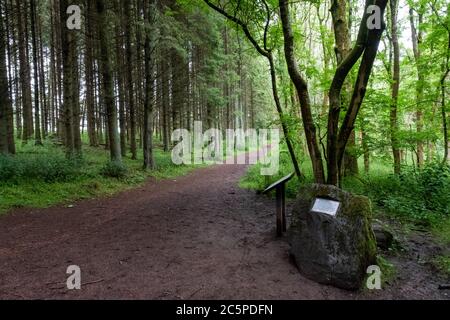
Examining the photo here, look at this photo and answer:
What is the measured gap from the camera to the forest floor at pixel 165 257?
145 inches

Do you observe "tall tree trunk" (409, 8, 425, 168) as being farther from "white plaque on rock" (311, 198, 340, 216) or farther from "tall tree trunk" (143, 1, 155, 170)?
"tall tree trunk" (143, 1, 155, 170)

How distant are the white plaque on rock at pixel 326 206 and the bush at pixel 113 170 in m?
9.27

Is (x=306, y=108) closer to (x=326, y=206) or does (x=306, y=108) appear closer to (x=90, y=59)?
(x=326, y=206)

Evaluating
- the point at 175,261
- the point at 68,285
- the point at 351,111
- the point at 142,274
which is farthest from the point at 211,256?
the point at 351,111

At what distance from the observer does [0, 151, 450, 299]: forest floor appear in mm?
3684

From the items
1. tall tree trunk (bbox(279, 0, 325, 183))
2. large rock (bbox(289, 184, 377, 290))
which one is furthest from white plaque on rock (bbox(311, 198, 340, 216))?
tall tree trunk (bbox(279, 0, 325, 183))

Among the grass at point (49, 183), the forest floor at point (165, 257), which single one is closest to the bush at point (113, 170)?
the grass at point (49, 183)

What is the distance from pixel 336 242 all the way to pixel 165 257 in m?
2.55

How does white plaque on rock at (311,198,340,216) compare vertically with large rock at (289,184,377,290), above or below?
above

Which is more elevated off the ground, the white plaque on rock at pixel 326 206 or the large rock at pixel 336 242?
the white plaque on rock at pixel 326 206

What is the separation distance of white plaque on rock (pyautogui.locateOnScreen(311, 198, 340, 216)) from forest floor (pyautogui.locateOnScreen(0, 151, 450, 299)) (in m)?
0.95

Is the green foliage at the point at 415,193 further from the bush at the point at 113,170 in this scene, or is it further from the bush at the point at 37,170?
the bush at the point at 37,170

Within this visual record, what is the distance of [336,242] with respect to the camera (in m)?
4.16

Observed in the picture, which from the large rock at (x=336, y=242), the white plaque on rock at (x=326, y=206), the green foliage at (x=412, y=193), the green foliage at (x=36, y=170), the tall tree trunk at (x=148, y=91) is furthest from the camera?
the tall tree trunk at (x=148, y=91)
